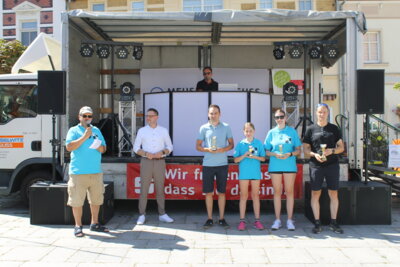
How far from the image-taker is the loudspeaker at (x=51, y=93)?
5.54 m

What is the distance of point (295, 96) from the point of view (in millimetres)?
7082

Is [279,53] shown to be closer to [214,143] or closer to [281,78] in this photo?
[281,78]

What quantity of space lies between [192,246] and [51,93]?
10.2 feet

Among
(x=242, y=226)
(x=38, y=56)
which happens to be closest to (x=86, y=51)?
(x=38, y=56)

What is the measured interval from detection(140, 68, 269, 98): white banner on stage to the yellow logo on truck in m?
2.66

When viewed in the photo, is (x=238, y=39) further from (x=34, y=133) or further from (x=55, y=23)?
(x=55, y=23)

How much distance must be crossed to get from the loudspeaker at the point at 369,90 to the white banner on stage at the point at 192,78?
2.72 m

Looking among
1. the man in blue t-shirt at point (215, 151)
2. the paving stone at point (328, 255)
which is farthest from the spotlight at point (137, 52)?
the paving stone at point (328, 255)

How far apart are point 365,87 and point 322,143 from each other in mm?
1358

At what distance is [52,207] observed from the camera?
17.3ft

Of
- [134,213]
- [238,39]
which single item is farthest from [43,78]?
[238,39]

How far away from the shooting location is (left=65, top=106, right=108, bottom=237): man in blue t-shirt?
465 centimetres

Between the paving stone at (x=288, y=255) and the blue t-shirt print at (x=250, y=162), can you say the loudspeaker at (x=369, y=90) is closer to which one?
the blue t-shirt print at (x=250, y=162)

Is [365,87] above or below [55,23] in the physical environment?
below
